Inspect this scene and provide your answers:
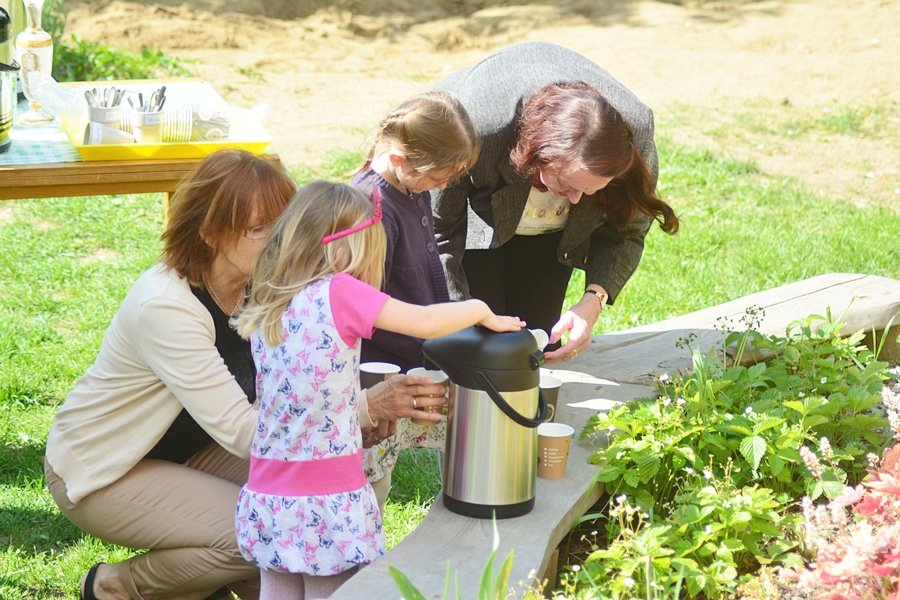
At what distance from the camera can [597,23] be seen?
10.8m

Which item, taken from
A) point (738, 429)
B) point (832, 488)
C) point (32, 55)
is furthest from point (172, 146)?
point (832, 488)

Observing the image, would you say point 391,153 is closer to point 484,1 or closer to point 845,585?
point 845,585

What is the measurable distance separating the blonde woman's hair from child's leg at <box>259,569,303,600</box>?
52 cm

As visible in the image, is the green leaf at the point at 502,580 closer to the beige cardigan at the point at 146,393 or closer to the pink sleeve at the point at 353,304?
the pink sleeve at the point at 353,304

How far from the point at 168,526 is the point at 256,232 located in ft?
2.48

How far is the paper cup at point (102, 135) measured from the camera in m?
3.35

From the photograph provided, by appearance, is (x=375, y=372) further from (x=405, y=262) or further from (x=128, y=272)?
(x=128, y=272)

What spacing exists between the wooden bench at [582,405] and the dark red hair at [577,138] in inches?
21.4

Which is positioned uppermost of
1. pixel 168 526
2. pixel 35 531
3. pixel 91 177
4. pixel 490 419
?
pixel 91 177

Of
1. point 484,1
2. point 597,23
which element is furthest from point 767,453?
point 484,1

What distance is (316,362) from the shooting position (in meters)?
2.31

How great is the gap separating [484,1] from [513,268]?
322 inches

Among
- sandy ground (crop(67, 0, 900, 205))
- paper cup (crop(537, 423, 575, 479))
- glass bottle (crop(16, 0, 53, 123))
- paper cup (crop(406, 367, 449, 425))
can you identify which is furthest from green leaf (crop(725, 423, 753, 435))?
sandy ground (crop(67, 0, 900, 205))

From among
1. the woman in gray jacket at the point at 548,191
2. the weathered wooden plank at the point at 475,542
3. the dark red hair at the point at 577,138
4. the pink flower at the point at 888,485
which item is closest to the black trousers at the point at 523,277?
the woman in gray jacket at the point at 548,191
